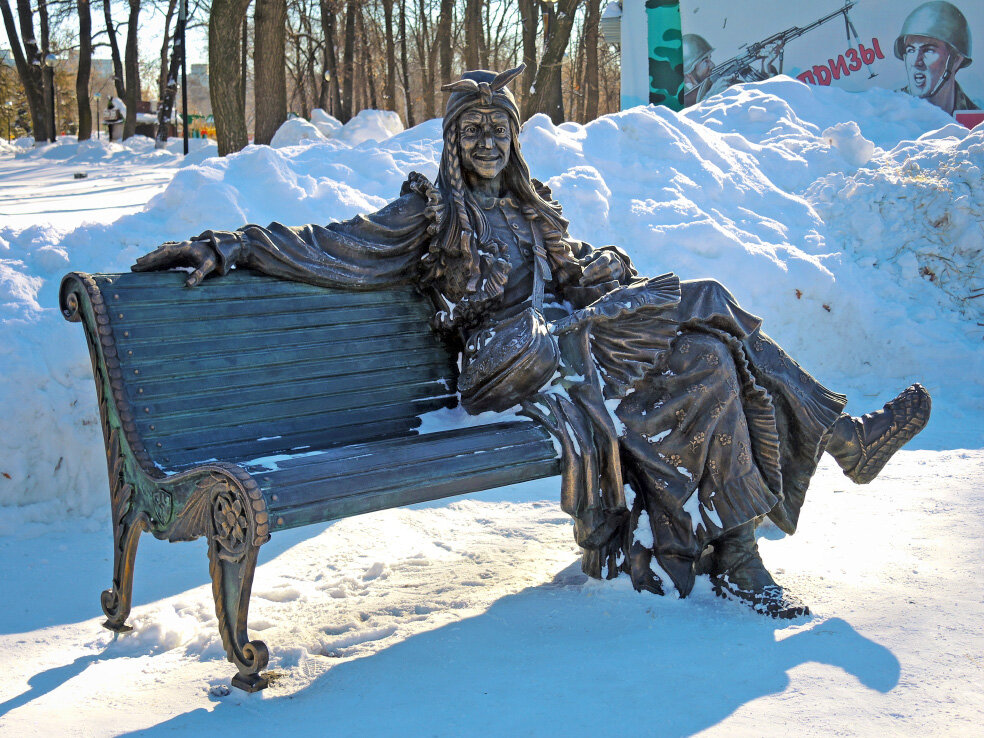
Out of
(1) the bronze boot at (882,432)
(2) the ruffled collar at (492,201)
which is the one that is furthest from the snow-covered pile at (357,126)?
(1) the bronze boot at (882,432)

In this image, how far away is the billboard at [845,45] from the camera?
12984 mm

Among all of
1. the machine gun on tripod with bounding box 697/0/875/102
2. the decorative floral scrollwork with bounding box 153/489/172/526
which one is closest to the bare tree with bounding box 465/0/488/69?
the machine gun on tripod with bounding box 697/0/875/102

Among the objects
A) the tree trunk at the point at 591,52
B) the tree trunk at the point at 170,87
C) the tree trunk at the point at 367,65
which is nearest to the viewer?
the tree trunk at the point at 591,52

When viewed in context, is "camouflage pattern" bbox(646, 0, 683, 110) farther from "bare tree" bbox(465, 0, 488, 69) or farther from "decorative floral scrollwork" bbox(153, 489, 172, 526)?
"decorative floral scrollwork" bbox(153, 489, 172, 526)

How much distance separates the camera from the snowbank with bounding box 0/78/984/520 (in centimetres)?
452

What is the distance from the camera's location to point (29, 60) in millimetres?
25250

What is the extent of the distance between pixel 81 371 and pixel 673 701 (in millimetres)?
3074

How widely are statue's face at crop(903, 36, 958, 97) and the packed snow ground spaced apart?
552cm

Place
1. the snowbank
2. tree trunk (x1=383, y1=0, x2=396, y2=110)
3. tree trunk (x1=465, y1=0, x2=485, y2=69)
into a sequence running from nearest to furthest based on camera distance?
1. the snowbank
2. tree trunk (x1=465, y1=0, x2=485, y2=69)
3. tree trunk (x1=383, y1=0, x2=396, y2=110)

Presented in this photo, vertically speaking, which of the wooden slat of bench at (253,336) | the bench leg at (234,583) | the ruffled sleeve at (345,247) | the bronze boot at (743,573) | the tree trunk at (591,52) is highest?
the tree trunk at (591,52)

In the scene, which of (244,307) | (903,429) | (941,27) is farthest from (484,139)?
(941,27)

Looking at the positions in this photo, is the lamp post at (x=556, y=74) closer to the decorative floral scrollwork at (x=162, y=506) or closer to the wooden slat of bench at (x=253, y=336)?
the wooden slat of bench at (x=253, y=336)

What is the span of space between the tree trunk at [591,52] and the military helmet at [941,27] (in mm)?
5988

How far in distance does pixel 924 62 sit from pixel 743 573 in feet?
38.1
